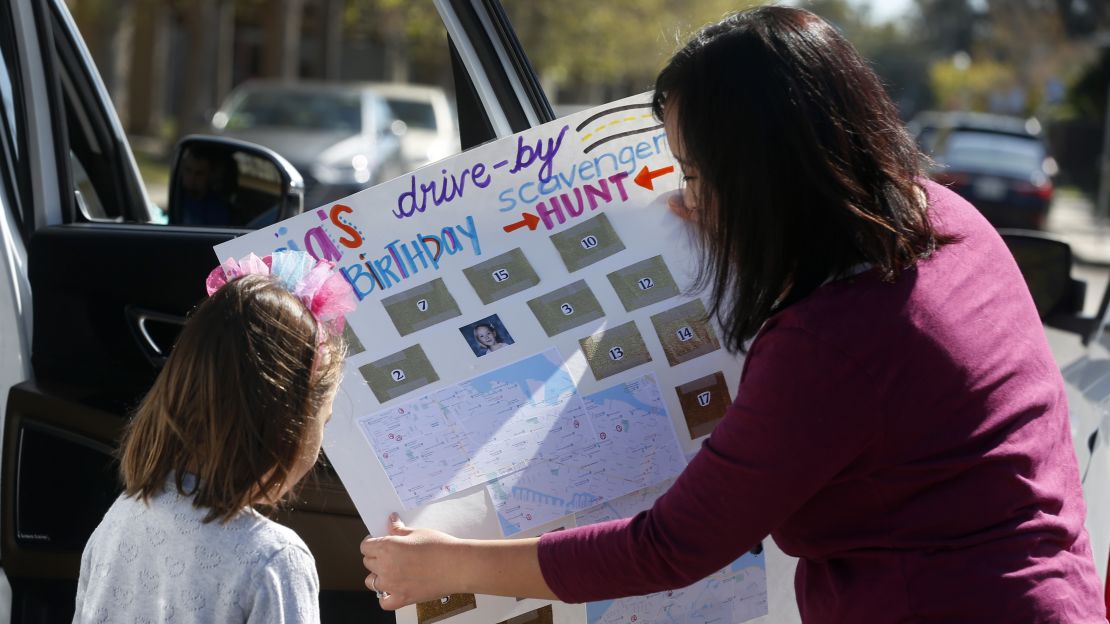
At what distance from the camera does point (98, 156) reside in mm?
3025

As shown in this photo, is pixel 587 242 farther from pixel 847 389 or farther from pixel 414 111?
pixel 414 111

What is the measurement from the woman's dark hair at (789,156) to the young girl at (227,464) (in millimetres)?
563

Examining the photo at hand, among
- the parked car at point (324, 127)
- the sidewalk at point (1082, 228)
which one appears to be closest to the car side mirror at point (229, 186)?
the parked car at point (324, 127)

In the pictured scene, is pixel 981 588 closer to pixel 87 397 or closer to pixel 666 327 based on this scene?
pixel 666 327

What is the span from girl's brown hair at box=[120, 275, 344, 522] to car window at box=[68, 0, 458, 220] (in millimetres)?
1544

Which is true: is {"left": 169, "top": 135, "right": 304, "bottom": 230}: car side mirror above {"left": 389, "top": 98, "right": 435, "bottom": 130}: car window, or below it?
above

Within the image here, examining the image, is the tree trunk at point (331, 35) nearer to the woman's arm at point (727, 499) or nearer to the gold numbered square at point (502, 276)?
the gold numbered square at point (502, 276)

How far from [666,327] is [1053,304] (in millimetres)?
1286

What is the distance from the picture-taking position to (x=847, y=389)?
1398 millimetres

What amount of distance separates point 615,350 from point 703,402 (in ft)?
0.52

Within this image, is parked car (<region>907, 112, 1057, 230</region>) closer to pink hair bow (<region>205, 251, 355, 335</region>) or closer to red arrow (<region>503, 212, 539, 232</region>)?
red arrow (<region>503, 212, 539, 232</region>)

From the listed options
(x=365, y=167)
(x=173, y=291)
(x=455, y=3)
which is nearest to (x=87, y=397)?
(x=173, y=291)

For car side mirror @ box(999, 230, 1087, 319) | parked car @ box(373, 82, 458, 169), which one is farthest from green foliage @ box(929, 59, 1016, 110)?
car side mirror @ box(999, 230, 1087, 319)

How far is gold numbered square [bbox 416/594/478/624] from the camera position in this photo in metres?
1.74
